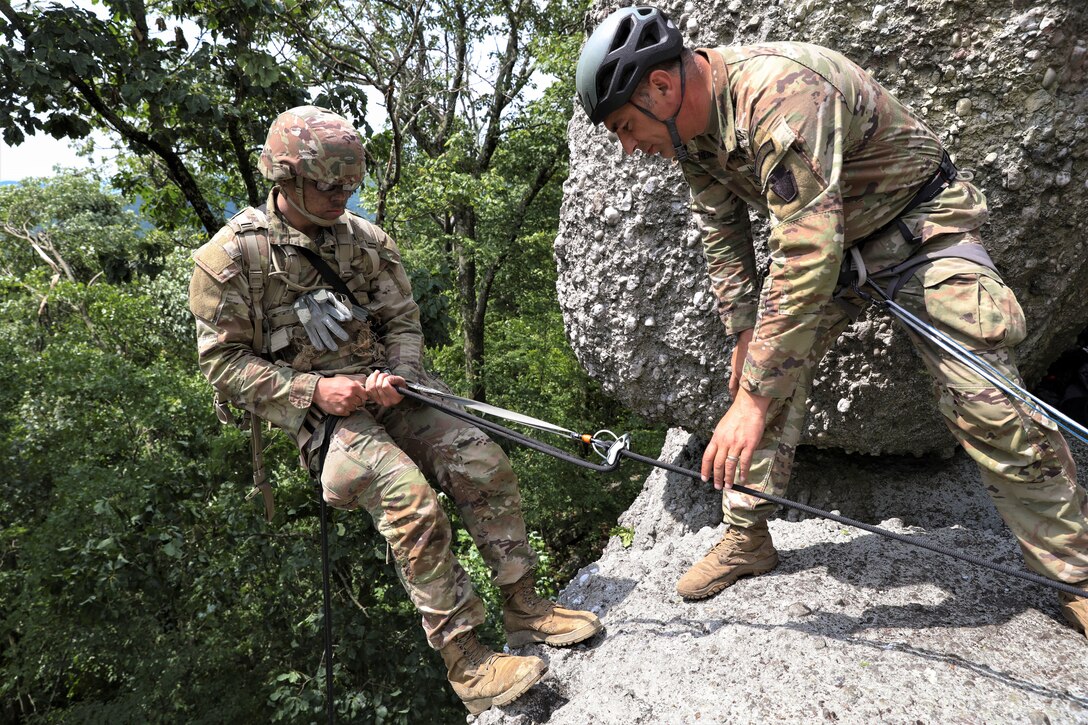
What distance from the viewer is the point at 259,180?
24.9 feet

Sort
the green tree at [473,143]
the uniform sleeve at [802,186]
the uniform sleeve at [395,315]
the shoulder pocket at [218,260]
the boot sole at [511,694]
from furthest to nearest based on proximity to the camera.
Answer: the green tree at [473,143]
the uniform sleeve at [395,315]
the shoulder pocket at [218,260]
the boot sole at [511,694]
the uniform sleeve at [802,186]

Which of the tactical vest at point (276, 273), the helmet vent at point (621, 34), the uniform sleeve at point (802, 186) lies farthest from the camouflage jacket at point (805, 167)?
the tactical vest at point (276, 273)

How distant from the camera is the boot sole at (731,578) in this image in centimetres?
309

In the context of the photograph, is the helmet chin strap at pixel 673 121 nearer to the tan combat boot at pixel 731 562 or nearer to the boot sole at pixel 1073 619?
the tan combat boot at pixel 731 562

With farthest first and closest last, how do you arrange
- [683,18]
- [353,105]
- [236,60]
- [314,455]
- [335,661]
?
[353,105] → [236,60] → [335,661] → [683,18] → [314,455]

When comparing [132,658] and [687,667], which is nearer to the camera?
[687,667]

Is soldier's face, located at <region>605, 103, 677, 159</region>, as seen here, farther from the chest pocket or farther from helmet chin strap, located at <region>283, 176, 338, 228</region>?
helmet chin strap, located at <region>283, 176, 338, 228</region>

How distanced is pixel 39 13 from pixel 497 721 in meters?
5.44

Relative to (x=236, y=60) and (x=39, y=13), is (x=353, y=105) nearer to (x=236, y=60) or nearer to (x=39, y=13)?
(x=236, y=60)

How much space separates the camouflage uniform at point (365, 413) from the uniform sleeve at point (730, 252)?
113cm

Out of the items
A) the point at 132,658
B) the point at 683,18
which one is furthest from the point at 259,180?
the point at 683,18

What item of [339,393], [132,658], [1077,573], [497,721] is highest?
[339,393]

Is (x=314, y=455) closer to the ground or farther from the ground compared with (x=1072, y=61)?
closer to the ground

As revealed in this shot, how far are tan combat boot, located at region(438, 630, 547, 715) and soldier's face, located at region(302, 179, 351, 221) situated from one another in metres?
1.73
